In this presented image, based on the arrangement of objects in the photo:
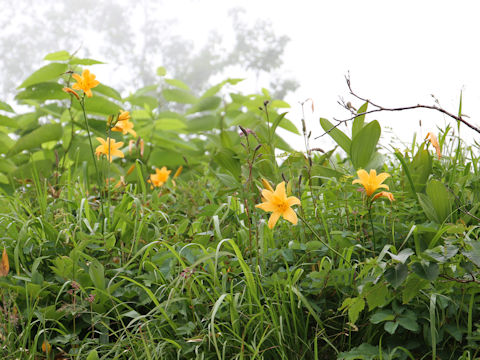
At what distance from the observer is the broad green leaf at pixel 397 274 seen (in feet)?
2.98

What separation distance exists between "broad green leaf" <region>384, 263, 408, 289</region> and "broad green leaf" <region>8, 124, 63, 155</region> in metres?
2.23

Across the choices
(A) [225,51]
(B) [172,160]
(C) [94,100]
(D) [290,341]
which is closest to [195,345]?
(D) [290,341]

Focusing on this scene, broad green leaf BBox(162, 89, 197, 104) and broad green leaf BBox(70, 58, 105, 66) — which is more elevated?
broad green leaf BBox(70, 58, 105, 66)

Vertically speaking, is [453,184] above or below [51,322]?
above

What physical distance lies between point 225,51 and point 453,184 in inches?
730

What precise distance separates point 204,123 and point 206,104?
0.17m

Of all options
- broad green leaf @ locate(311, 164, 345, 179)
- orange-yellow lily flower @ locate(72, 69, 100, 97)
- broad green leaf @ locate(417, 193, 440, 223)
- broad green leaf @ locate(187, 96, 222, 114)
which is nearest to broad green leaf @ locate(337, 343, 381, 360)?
broad green leaf @ locate(417, 193, 440, 223)

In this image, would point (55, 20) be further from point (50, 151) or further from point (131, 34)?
point (50, 151)

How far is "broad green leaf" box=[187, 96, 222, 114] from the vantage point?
3473 mm

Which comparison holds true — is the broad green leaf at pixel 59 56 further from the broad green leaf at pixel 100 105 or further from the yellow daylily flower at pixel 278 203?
the yellow daylily flower at pixel 278 203

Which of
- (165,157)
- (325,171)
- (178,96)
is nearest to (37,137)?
(165,157)

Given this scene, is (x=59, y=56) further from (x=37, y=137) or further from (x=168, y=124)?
(x=168, y=124)

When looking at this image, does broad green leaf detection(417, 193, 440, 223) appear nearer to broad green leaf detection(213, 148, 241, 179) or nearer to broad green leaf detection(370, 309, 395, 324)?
broad green leaf detection(370, 309, 395, 324)

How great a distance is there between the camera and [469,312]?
1086 millimetres
